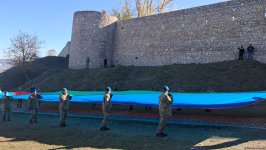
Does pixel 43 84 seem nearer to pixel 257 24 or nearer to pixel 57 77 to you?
pixel 57 77

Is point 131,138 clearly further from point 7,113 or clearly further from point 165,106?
point 7,113

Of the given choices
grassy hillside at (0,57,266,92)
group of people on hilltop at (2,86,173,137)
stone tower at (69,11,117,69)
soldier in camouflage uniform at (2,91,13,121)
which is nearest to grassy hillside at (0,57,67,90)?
stone tower at (69,11,117,69)

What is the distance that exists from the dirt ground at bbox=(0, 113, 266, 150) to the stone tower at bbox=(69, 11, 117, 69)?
18044mm

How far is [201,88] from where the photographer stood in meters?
17.8

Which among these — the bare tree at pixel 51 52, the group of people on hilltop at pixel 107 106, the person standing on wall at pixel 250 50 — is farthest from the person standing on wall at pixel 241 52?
the bare tree at pixel 51 52

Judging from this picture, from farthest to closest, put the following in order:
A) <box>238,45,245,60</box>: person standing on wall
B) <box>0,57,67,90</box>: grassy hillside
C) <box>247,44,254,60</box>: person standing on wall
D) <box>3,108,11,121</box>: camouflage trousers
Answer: <box>0,57,67,90</box>: grassy hillside
<box>238,45,245,60</box>: person standing on wall
<box>247,44,254,60</box>: person standing on wall
<box>3,108,11,121</box>: camouflage trousers

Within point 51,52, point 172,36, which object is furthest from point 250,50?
point 51,52

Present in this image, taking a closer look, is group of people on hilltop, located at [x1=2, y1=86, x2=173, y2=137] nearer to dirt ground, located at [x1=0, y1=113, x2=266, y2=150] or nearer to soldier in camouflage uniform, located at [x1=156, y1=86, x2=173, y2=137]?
soldier in camouflage uniform, located at [x1=156, y1=86, x2=173, y2=137]

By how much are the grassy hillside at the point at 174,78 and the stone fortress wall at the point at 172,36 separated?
4.92 feet

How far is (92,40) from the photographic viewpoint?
1188 inches

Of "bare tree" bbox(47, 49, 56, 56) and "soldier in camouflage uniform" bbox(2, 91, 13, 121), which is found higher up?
"bare tree" bbox(47, 49, 56, 56)

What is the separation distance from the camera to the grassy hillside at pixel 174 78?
57.8ft

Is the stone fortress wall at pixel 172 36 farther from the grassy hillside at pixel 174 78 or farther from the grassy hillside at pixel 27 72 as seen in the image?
the grassy hillside at pixel 27 72

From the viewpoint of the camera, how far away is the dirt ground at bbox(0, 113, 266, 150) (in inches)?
334
